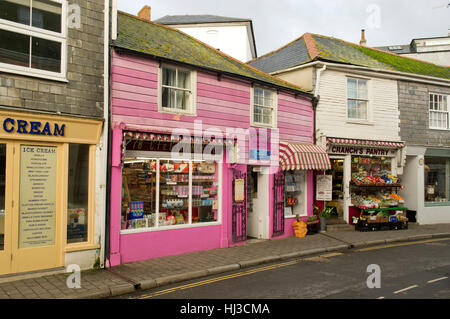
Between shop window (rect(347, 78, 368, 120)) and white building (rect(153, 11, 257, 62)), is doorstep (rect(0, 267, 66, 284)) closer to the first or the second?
shop window (rect(347, 78, 368, 120))

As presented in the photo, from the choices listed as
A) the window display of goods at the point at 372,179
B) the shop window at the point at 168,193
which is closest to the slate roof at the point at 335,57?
the window display of goods at the point at 372,179

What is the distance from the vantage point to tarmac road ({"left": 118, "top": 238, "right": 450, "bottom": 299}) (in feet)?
22.5

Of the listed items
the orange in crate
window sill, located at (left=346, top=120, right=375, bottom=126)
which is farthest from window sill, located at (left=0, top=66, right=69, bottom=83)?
window sill, located at (left=346, top=120, right=375, bottom=126)

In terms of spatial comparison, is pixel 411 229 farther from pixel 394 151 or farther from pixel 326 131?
pixel 326 131

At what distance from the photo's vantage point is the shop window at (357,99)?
15.9 metres

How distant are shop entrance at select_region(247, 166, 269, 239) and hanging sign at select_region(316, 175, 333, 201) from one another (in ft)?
9.22

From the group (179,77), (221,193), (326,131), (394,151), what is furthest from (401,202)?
(179,77)

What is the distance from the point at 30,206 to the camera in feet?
26.2

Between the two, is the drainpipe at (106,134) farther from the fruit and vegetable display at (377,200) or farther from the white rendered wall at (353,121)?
the fruit and vegetable display at (377,200)

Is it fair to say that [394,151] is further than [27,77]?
Yes

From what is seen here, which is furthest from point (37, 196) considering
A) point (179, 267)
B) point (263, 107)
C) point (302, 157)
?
point (302, 157)

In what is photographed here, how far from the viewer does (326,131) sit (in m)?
15.0

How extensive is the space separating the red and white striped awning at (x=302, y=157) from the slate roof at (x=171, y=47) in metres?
2.23
